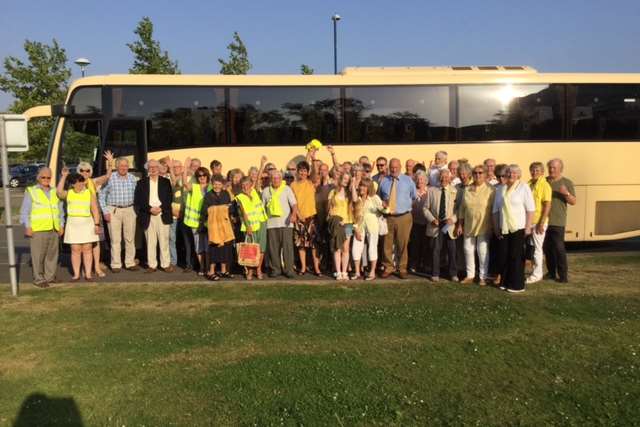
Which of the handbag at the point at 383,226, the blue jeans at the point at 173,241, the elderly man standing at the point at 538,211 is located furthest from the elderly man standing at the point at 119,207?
the elderly man standing at the point at 538,211

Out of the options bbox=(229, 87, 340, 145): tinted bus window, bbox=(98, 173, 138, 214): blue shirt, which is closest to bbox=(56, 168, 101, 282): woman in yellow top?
bbox=(98, 173, 138, 214): blue shirt

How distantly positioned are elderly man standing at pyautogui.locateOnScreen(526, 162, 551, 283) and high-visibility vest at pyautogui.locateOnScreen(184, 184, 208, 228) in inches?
226

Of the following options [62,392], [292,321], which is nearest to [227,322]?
[292,321]

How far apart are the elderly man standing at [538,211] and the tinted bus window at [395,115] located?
2.69 m

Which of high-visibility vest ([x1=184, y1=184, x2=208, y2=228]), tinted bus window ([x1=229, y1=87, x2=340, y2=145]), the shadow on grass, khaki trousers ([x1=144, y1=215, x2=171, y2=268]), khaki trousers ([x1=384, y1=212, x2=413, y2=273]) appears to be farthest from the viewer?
tinted bus window ([x1=229, y1=87, x2=340, y2=145])

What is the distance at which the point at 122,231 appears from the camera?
929cm

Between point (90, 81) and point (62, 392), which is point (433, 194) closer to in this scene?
point (62, 392)

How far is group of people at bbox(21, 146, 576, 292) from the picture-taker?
778cm

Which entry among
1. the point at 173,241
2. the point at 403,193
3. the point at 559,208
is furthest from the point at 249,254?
the point at 559,208

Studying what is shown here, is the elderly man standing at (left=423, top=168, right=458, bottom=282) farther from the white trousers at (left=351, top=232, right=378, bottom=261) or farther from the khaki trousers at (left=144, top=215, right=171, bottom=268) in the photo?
the khaki trousers at (left=144, top=215, right=171, bottom=268)

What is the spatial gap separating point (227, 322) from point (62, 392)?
86.2 inches

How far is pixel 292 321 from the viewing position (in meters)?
6.16

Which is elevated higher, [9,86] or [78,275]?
[9,86]

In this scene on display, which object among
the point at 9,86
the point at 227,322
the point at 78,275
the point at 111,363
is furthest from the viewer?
the point at 9,86
